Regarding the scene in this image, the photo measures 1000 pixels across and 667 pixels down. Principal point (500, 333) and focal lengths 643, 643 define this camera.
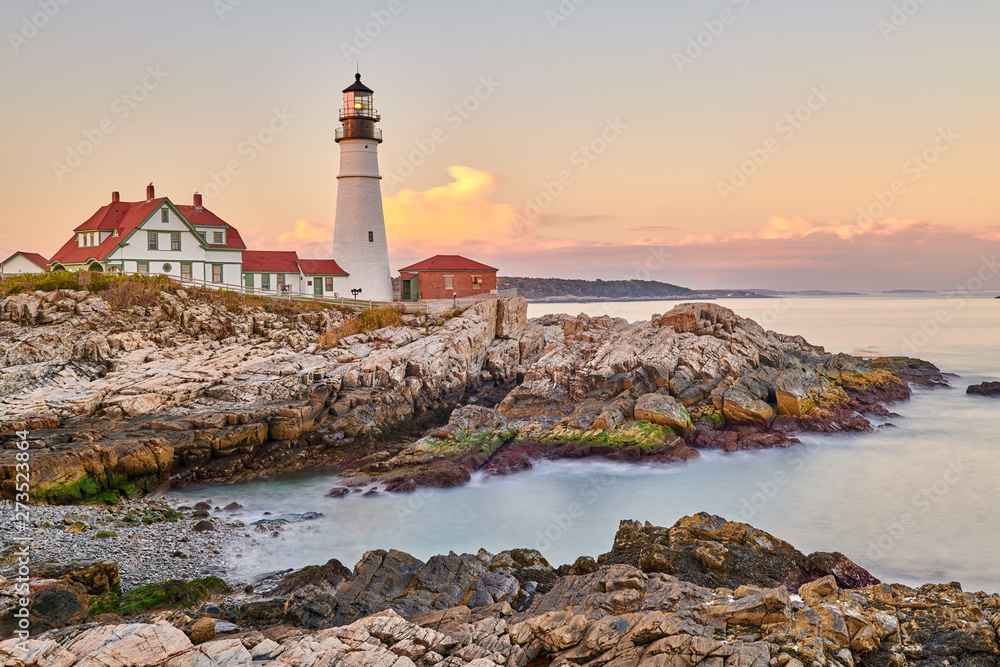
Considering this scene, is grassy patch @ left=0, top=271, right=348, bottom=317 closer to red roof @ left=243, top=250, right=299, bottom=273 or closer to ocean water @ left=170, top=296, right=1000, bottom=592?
red roof @ left=243, top=250, right=299, bottom=273

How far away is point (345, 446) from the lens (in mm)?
18641

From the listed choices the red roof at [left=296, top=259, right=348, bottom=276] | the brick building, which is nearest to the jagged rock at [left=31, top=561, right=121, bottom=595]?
the red roof at [left=296, top=259, right=348, bottom=276]

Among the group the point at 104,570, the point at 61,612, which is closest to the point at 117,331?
the point at 104,570

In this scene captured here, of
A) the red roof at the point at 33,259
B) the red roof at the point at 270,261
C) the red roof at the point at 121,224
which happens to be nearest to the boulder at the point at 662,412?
the red roof at the point at 270,261

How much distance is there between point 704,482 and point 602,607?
33.2 ft

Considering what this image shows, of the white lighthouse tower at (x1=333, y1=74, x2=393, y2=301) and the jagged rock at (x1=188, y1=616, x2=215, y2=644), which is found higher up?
the white lighthouse tower at (x1=333, y1=74, x2=393, y2=301)

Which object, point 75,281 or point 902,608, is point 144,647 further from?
point 75,281

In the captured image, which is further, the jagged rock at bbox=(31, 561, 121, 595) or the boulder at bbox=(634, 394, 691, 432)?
the boulder at bbox=(634, 394, 691, 432)

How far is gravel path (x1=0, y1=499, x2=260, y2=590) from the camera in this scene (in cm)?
1060

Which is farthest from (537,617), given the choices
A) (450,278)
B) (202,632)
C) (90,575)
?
(450,278)

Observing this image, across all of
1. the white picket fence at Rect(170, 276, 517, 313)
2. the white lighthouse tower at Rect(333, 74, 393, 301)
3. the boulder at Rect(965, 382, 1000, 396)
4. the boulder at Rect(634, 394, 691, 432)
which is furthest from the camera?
the white lighthouse tower at Rect(333, 74, 393, 301)

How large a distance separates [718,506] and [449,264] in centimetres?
2082

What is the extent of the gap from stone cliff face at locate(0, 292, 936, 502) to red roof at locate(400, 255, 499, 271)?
19.9 feet

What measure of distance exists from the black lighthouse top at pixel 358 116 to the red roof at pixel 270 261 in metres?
6.60
